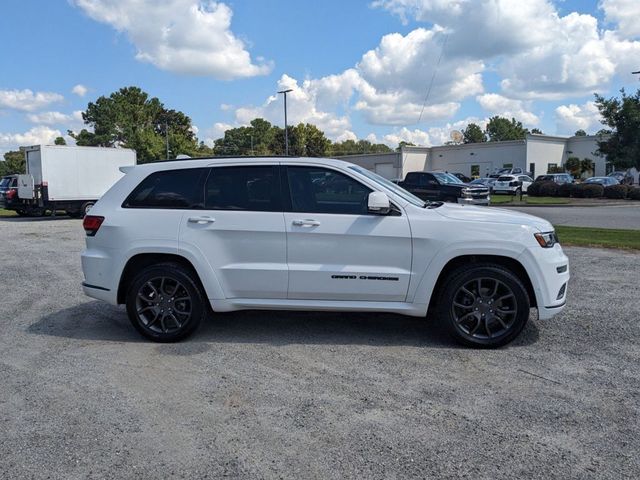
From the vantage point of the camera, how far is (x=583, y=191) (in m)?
33.9

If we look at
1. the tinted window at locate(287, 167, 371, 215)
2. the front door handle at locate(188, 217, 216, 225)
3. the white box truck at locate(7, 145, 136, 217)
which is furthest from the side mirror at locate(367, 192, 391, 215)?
the white box truck at locate(7, 145, 136, 217)

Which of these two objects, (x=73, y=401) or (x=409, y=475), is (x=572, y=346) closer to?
(x=409, y=475)

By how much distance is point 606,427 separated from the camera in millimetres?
A: 3561

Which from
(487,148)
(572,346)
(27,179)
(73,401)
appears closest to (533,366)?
(572,346)

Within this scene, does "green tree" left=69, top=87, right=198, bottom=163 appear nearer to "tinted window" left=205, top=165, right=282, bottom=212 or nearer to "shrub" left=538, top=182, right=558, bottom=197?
"shrub" left=538, top=182, right=558, bottom=197

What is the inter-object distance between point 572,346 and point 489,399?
1.64 meters

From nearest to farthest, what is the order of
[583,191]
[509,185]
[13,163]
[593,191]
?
[593,191] → [583,191] → [509,185] → [13,163]

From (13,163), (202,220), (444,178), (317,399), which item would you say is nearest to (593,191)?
(444,178)

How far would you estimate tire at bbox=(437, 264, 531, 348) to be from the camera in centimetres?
500

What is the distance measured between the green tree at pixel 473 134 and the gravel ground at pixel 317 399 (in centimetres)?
13353

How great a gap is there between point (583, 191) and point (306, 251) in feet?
109

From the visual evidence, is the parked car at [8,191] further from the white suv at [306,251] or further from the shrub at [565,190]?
the shrub at [565,190]

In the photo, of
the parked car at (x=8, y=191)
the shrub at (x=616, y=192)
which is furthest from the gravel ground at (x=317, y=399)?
the shrub at (x=616, y=192)

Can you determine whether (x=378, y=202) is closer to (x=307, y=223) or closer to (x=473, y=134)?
(x=307, y=223)
